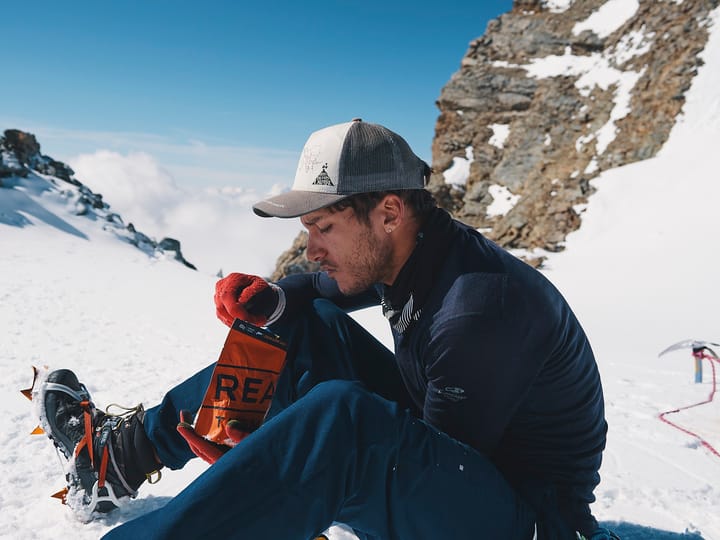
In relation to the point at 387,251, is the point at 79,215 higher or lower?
higher

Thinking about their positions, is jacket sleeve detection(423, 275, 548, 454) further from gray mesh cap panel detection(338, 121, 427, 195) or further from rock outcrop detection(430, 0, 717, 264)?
rock outcrop detection(430, 0, 717, 264)

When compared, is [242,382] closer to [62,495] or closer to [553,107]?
[62,495]

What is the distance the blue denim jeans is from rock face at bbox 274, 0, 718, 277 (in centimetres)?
1688

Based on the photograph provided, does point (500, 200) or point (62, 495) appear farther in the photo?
point (500, 200)

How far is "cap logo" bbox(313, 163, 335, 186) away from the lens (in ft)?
5.90

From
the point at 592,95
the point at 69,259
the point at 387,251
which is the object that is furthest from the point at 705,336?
the point at 592,95

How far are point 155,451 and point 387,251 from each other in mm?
1242

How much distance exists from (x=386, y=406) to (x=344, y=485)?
0.22m

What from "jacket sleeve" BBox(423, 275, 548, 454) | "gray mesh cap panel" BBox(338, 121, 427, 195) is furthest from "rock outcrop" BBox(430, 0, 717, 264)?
"jacket sleeve" BBox(423, 275, 548, 454)

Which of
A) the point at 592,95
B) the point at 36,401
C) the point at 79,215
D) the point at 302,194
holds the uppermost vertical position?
the point at 592,95

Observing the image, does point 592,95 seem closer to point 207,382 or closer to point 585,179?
point 585,179

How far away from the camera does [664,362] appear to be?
216 inches

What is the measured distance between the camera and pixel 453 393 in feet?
4.69

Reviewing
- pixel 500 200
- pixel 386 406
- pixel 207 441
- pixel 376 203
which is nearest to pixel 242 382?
pixel 207 441
